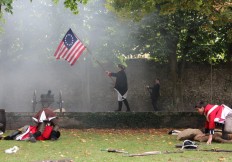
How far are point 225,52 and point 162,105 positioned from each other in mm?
4079

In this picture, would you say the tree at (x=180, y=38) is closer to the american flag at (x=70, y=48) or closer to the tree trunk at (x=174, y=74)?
the tree trunk at (x=174, y=74)

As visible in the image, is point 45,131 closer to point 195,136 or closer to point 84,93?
point 195,136

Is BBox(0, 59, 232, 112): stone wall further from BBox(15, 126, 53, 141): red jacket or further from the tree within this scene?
BBox(15, 126, 53, 141): red jacket

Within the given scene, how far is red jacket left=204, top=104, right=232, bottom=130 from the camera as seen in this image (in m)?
13.5

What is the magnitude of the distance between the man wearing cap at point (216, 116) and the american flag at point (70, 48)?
6646 mm

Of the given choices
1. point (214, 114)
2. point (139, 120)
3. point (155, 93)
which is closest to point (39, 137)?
point (214, 114)

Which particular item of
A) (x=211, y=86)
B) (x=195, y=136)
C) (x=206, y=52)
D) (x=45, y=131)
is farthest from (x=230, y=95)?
(x=45, y=131)

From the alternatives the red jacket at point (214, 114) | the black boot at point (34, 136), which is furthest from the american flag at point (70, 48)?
the red jacket at point (214, 114)

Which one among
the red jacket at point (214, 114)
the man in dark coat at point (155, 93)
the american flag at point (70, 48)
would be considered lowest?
the red jacket at point (214, 114)

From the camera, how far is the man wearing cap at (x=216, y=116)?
13.5 m

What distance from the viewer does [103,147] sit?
12.8m

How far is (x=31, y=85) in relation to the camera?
2634cm

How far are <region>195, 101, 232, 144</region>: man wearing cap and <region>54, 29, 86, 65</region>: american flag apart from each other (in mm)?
6646

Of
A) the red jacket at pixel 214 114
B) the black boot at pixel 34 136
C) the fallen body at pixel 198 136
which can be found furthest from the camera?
the fallen body at pixel 198 136
